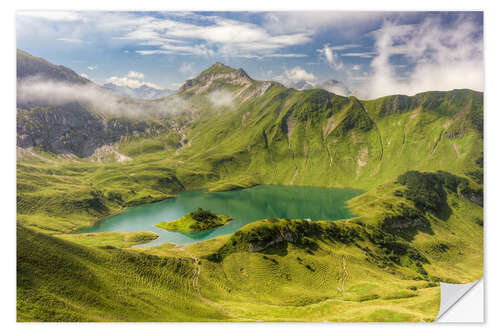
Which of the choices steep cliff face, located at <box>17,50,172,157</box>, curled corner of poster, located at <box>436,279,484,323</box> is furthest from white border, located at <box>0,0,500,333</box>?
steep cliff face, located at <box>17,50,172,157</box>

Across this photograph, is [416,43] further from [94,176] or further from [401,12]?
[94,176]

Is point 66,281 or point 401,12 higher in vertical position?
point 401,12

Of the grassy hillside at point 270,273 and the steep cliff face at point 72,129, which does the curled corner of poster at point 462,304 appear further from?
the steep cliff face at point 72,129

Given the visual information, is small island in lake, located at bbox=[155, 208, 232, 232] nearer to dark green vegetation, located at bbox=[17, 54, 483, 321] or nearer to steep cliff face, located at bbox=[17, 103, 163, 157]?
dark green vegetation, located at bbox=[17, 54, 483, 321]

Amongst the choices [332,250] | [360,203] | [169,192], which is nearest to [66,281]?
[332,250]

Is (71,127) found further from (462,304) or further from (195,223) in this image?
(462,304)
